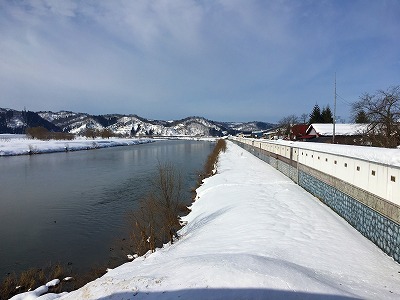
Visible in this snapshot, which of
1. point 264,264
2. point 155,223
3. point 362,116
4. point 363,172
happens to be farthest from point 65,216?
point 362,116

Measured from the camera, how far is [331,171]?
1356 cm

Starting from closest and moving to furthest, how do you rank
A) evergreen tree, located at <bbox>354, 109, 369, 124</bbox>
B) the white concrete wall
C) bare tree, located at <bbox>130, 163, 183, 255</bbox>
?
1. the white concrete wall
2. bare tree, located at <bbox>130, 163, 183, 255</bbox>
3. evergreen tree, located at <bbox>354, 109, 369, 124</bbox>

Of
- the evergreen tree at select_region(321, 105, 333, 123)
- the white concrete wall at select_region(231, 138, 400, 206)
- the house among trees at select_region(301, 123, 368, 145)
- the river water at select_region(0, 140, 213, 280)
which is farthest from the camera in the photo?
the evergreen tree at select_region(321, 105, 333, 123)

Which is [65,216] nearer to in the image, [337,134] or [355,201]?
[355,201]

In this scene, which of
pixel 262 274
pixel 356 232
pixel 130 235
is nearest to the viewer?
pixel 262 274

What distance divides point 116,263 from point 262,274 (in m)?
7.03

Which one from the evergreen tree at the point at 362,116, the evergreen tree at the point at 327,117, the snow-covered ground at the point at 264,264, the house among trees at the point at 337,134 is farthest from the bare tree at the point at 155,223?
the evergreen tree at the point at 327,117

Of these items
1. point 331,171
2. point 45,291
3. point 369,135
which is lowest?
point 45,291

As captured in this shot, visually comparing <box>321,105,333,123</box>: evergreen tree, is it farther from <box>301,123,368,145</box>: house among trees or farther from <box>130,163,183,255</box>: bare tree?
<box>130,163,183,255</box>: bare tree

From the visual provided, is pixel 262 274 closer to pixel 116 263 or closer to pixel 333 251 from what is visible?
pixel 333 251

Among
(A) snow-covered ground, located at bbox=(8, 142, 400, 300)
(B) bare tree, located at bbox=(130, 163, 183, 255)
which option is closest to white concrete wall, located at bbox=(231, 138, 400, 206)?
(A) snow-covered ground, located at bbox=(8, 142, 400, 300)

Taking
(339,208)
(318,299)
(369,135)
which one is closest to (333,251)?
(318,299)

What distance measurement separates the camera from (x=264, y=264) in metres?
6.31

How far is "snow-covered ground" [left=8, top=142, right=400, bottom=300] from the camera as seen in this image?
538cm
